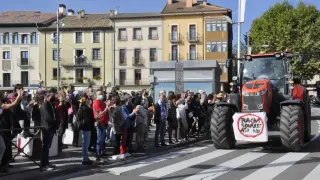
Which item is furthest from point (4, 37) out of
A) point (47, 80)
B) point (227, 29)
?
point (227, 29)

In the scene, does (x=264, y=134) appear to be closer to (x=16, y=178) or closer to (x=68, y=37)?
(x=16, y=178)

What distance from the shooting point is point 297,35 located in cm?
4175

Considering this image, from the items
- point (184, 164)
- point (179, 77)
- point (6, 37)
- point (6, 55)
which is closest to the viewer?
point (184, 164)

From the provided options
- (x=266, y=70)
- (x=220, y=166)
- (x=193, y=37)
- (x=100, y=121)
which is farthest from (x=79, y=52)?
(x=220, y=166)

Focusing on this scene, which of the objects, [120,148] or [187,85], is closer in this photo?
[120,148]

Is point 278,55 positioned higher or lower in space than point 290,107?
higher

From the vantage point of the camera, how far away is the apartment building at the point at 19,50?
56.6 meters

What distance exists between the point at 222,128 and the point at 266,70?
3037 mm

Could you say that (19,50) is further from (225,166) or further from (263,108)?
(225,166)

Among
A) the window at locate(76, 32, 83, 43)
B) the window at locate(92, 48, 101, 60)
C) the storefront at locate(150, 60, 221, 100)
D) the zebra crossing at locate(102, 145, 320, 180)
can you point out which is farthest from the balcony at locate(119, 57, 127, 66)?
the zebra crossing at locate(102, 145, 320, 180)

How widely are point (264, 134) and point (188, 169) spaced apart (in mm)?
2744

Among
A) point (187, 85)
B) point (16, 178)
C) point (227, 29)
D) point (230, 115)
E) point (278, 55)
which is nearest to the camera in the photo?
point (16, 178)

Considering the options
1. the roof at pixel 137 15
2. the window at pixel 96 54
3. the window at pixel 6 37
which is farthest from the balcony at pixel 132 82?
the window at pixel 6 37

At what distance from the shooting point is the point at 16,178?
809 centimetres
